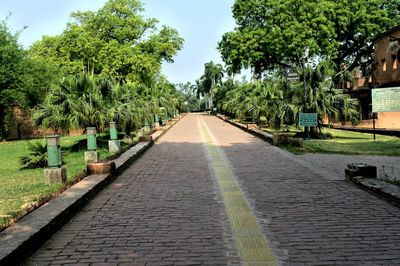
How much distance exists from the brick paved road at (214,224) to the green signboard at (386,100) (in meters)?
9.36

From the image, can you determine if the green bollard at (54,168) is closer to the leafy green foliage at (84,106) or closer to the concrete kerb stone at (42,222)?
the concrete kerb stone at (42,222)

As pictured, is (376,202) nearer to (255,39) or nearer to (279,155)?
(279,155)

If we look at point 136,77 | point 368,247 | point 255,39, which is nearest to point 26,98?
point 136,77

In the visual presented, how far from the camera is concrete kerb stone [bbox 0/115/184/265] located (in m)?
4.52

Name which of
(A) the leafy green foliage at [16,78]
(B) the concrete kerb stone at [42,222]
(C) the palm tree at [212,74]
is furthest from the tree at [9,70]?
(C) the palm tree at [212,74]

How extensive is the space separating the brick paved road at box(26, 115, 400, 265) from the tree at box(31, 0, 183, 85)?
105 ft

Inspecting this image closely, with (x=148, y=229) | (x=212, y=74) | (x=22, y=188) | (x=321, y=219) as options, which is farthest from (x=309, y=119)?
(x=212, y=74)

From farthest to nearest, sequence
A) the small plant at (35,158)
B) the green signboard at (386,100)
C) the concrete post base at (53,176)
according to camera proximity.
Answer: the green signboard at (386,100), the small plant at (35,158), the concrete post base at (53,176)

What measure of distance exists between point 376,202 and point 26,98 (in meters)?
26.0

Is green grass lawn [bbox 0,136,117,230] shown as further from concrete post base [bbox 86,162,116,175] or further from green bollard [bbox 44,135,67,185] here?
concrete post base [bbox 86,162,116,175]

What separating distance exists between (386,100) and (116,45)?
28986mm

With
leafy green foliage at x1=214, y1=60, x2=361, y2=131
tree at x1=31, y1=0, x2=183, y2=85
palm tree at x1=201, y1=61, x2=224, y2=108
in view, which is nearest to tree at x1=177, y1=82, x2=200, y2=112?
palm tree at x1=201, y1=61, x2=224, y2=108

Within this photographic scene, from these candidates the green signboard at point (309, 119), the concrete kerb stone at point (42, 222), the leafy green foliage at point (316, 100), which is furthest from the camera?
the leafy green foliage at point (316, 100)

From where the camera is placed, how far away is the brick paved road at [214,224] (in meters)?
4.62
